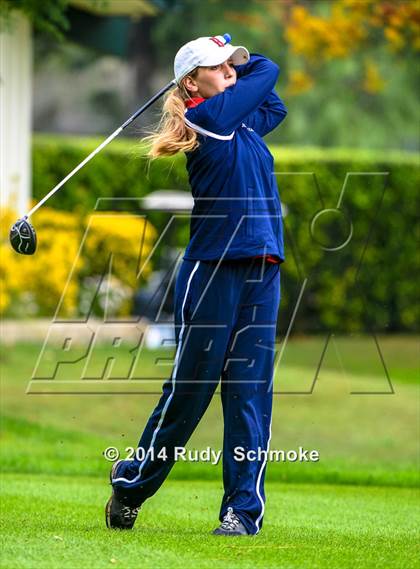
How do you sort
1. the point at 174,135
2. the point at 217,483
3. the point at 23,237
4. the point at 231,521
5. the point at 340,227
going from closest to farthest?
1. the point at 174,135
2. the point at 231,521
3. the point at 23,237
4. the point at 217,483
5. the point at 340,227

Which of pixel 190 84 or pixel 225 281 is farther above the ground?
pixel 190 84

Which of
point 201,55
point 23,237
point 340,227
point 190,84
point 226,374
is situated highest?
point 201,55

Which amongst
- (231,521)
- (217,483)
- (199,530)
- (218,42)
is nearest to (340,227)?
(217,483)

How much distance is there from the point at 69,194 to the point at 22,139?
65.2 inches

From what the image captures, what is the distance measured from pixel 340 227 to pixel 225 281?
43.8 ft

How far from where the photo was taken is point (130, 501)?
5.69 m

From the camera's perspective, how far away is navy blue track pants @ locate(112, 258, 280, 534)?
18.0 feet

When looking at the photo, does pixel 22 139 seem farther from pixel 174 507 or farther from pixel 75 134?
pixel 75 134

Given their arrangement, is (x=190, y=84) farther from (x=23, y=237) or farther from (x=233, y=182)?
(x=23, y=237)

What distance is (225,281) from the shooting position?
549 centimetres

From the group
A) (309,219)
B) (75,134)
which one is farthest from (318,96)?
(309,219)

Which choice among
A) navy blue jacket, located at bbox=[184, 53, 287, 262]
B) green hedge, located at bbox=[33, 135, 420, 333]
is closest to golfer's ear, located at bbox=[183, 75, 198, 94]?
navy blue jacket, located at bbox=[184, 53, 287, 262]

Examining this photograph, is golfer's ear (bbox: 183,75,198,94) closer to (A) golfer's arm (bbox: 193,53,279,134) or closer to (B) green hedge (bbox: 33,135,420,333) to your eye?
(A) golfer's arm (bbox: 193,53,279,134)

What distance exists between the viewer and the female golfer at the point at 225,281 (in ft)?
17.9
